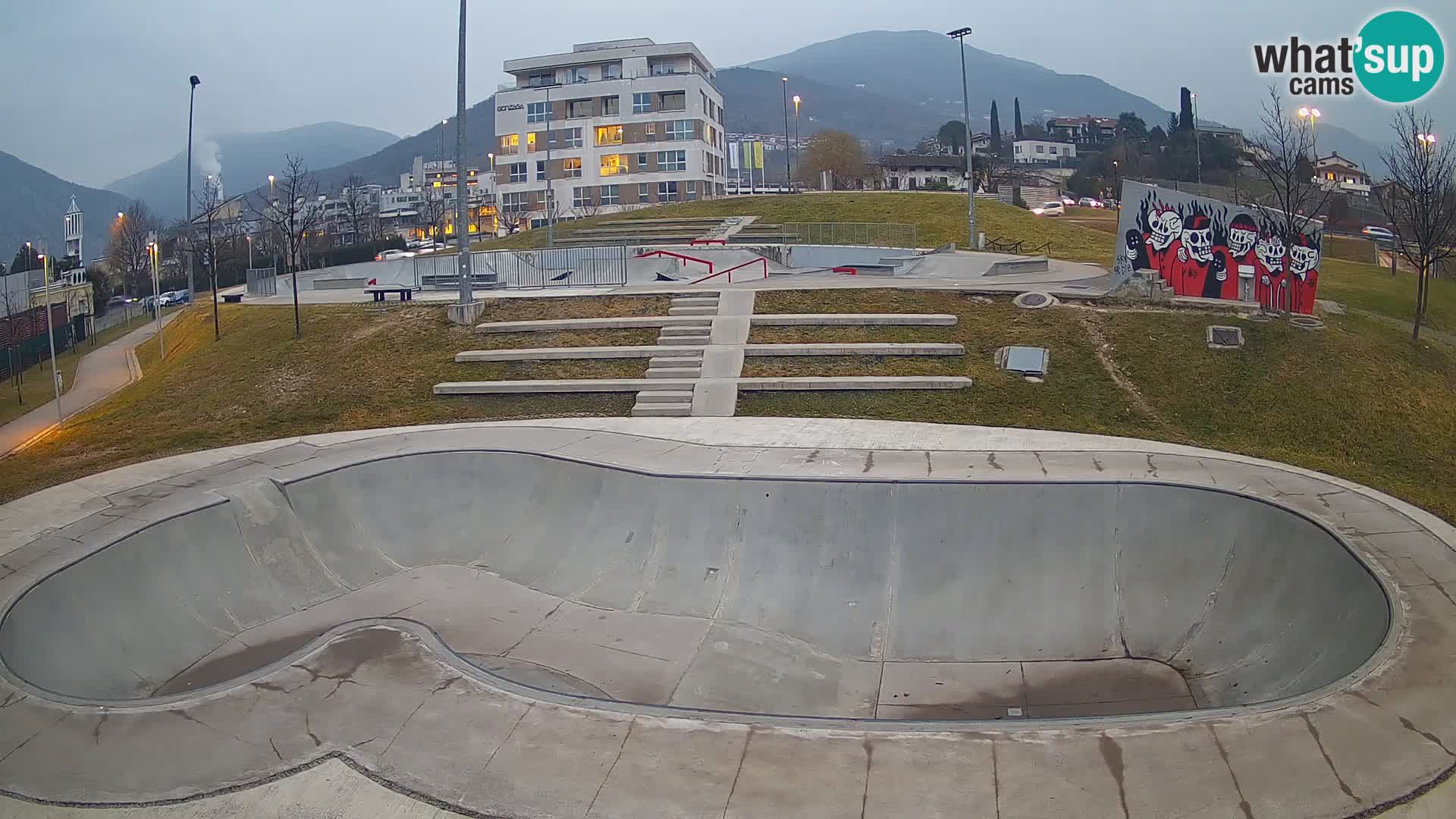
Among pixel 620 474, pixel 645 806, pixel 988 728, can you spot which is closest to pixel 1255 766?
pixel 988 728

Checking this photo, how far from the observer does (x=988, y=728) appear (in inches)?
314

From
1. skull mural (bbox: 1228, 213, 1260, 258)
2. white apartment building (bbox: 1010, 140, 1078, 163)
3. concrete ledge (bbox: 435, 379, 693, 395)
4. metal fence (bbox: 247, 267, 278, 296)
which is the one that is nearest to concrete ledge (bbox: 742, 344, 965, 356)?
concrete ledge (bbox: 435, 379, 693, 395)

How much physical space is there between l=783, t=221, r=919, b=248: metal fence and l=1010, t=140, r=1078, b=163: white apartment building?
13634 centimetres

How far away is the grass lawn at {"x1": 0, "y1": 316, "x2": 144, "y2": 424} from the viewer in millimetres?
24078

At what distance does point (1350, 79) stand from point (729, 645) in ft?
86.9

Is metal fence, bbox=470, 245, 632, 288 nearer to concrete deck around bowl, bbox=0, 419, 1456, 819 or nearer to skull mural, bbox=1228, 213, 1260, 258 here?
skull mural, bbox=1228, 213, 1260, 258

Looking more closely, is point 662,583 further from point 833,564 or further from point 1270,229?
point 1270,229

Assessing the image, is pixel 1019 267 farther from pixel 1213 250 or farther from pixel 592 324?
pixel 592 324

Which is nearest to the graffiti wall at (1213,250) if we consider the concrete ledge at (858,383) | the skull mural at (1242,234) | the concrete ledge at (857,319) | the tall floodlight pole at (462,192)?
the skull mural at (1242,234)

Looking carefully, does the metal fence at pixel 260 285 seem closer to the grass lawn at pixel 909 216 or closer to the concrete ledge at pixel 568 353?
the grass lawn at pixel 909 216

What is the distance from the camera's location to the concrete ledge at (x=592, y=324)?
81.9ft

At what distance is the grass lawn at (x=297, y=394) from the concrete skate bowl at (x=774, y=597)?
6159 millimetres

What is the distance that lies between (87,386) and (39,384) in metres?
1.62

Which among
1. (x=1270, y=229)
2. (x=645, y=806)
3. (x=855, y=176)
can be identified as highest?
(x=855, y=176)
